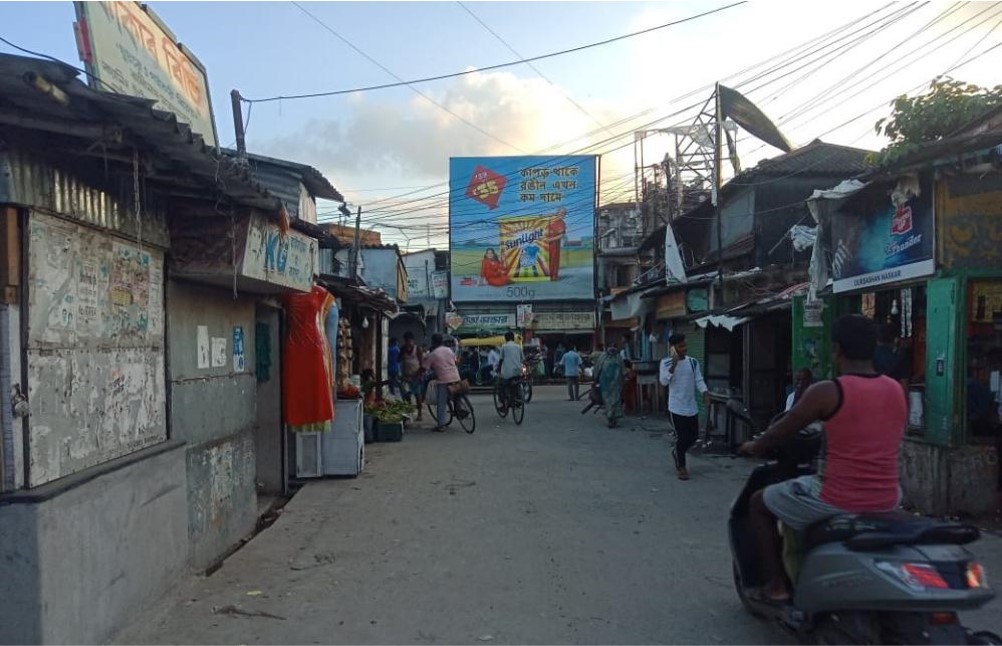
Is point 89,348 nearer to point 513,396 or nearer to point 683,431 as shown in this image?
point 683,431

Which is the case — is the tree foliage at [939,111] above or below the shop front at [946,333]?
above

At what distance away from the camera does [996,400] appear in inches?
311

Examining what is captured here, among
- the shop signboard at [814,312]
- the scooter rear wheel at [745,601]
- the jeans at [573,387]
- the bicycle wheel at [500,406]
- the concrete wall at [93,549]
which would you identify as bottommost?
the jeans at [573,387]

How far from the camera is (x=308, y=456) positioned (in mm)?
10000

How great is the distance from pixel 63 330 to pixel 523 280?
116ft

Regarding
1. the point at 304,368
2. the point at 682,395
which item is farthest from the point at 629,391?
the point at 304,368

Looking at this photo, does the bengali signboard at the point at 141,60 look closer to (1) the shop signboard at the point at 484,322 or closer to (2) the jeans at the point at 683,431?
(2) the jeans at the point at 683,431

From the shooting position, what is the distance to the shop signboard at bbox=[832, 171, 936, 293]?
26.0 ft

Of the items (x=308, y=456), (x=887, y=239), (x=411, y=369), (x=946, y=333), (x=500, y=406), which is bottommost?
(x=500, y=406)

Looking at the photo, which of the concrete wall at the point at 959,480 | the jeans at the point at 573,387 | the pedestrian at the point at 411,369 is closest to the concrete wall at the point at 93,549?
the concrete wall at the point at 959,480

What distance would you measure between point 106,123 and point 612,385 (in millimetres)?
13668

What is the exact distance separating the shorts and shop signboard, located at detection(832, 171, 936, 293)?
458cm

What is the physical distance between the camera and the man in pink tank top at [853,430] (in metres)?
3.85

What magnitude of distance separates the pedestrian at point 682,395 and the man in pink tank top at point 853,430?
5.88 metres
